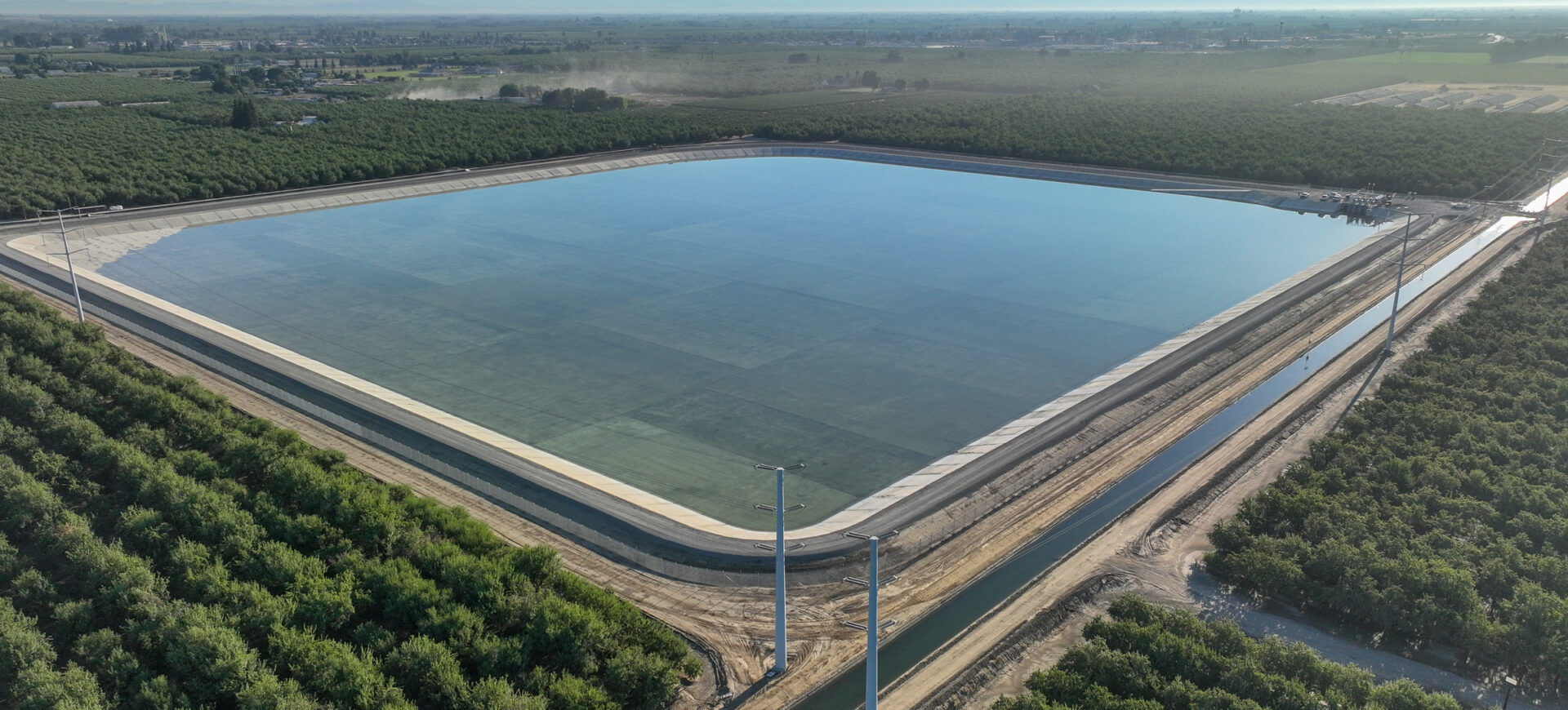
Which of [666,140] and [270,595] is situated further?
[666,140]

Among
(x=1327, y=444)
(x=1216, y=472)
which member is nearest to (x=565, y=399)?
A: (x=1216, y=472)

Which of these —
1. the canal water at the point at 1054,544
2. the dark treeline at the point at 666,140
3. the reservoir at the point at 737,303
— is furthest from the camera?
the dark treeline at the point at 666,140

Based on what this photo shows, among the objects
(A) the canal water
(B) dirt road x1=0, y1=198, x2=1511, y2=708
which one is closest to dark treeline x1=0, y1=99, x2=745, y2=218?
(B) dirt road x1=0, y1=198, x2=1511, y2=708

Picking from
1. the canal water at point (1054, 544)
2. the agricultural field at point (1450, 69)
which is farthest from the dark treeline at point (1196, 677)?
the agricultural field at point (1450, 69)

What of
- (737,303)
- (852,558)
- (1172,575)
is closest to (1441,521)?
(1172,575)

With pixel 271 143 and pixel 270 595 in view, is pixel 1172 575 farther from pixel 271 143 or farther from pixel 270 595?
pixel 271 143

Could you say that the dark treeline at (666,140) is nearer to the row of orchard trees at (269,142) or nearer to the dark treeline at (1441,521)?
the row of orchard trees at (269,142)

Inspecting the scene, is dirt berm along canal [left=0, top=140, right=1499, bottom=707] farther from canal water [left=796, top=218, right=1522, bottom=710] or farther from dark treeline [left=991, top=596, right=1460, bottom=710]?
dark treeline [left=991, top=596, right=1460, bottom=710]
